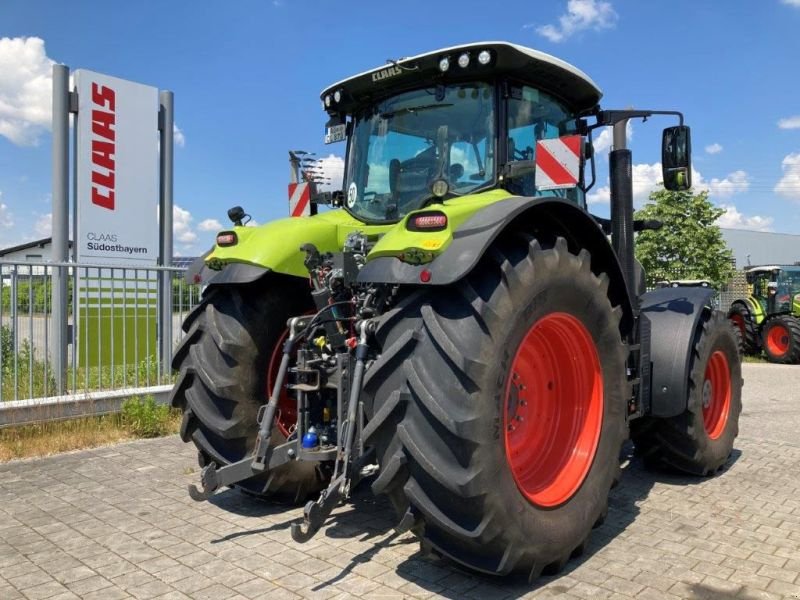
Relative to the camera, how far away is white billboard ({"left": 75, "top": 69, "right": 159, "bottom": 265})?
743cm

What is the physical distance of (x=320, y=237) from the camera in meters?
4.07

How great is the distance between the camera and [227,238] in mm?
4020

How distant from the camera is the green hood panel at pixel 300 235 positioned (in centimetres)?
318

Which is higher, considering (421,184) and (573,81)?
(573,81)

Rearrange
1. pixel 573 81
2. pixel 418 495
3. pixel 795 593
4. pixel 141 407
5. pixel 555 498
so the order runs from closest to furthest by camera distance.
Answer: pixel 418 495 → pixel 795 593 → pixel 555 498 → pixel 573 81 → pixel 141 407

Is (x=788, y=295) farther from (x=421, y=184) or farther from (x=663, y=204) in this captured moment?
(x=421, y=184)

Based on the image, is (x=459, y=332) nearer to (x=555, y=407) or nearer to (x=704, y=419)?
(x=555, y=407)

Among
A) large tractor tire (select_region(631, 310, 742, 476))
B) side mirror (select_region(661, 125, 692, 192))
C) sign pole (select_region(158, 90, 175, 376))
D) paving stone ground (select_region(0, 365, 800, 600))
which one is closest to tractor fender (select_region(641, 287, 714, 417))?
large tractor tire (select_region(631, 310, 742, 476))

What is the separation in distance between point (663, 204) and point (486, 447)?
20.4m

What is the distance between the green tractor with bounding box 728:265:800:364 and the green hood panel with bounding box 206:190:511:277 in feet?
47.8

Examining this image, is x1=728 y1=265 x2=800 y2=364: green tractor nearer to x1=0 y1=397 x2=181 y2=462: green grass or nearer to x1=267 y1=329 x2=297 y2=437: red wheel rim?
x1=0 y1=397 x2=181 y2=462: green grass

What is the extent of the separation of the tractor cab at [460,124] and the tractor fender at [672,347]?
120 cm

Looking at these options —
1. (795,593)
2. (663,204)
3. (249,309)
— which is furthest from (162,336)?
(663,204)

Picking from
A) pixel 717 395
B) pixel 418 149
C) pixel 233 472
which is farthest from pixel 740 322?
pixel 233 472
